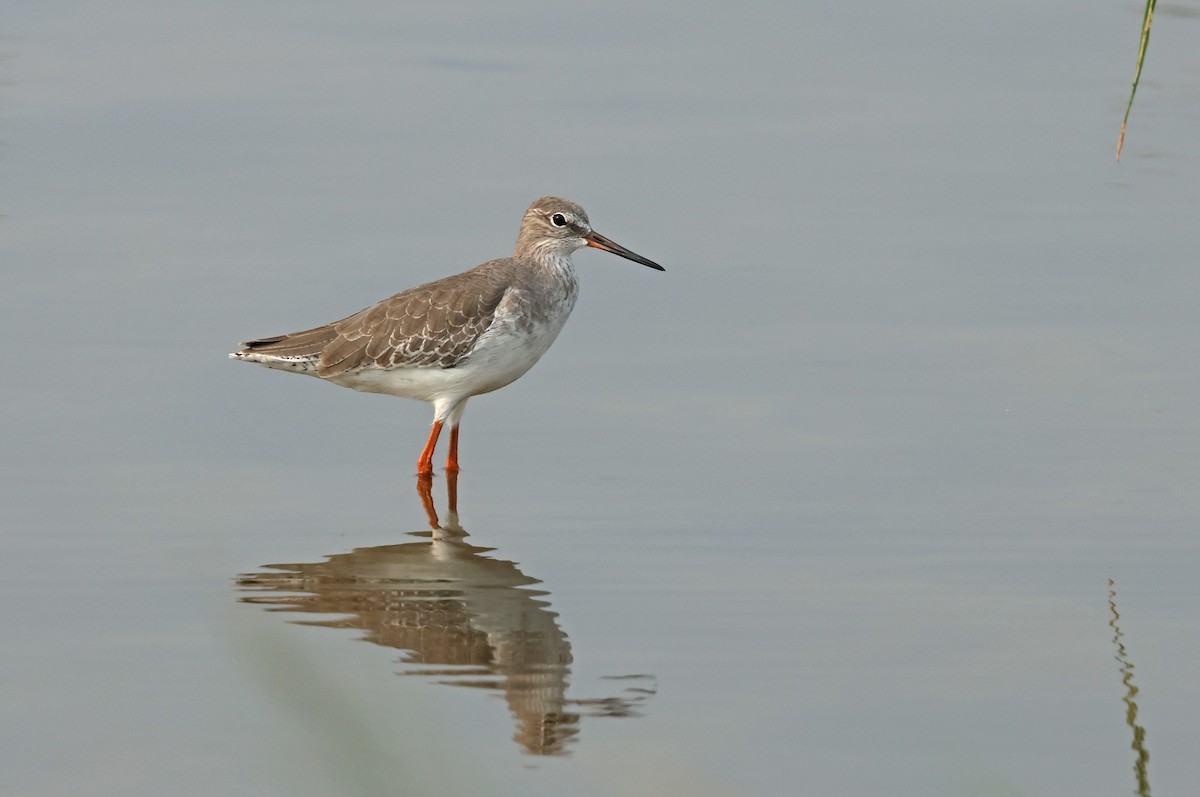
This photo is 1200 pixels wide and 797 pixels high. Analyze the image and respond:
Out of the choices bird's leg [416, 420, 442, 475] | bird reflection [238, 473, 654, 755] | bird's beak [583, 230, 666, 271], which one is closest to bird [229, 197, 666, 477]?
bird's leg [416, 420, 442, 475]

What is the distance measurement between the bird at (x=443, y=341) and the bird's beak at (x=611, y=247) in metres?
0.41

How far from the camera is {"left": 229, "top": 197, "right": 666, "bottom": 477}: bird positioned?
10555mm

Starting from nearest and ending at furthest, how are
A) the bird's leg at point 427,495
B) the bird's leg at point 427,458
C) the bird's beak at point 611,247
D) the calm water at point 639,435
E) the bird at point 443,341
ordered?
the calm water at point 639,435
the bird's leg at point 427,495
the bird's leg at point 427,458
the bird at point 443,341
the bird's beak at point 611,247

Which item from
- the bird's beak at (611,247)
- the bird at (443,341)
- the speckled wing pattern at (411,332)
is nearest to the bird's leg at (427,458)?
the bird at (443,341)

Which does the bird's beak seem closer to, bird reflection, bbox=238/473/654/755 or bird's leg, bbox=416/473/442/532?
bird's leg, bbox=416/473/442/532

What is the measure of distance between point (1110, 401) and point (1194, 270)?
215cm

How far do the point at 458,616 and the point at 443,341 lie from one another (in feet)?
9.17

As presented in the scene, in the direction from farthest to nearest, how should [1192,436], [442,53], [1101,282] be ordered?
[442,53]
[1101,282]
[1192,436]

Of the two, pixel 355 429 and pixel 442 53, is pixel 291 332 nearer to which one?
pixel 355 429

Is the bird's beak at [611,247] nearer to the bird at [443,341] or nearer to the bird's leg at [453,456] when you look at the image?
the bird at [443,341]

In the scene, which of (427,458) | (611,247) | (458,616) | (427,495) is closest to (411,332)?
(427,458)

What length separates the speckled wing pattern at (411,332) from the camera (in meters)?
10.6

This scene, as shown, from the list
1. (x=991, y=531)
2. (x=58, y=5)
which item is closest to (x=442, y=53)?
(x=58, y=5)

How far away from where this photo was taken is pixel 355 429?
35.9 ft
